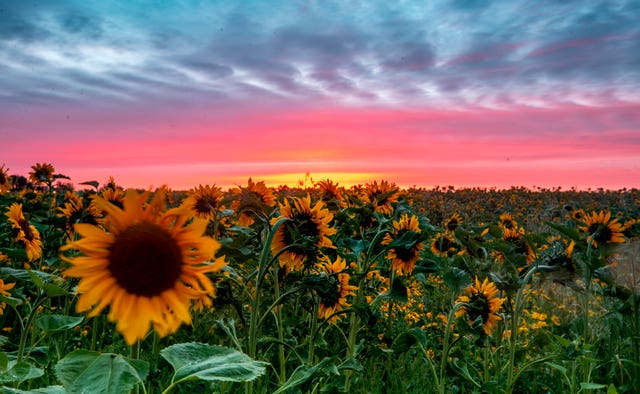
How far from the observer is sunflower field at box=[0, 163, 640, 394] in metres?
1.38

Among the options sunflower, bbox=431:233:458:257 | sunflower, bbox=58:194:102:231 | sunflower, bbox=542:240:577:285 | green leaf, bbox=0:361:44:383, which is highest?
sunflower, bbox=58:194:102:231

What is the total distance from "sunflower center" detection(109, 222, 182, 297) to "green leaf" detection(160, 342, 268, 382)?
0.94 feet

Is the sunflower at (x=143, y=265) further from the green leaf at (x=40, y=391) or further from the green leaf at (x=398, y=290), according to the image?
the green leaf at (x=398, y=290)

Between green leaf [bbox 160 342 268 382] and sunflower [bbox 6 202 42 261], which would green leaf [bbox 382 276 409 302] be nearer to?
green leaf [bbox 160 342 268 382]

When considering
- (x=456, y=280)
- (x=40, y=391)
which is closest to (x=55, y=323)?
(x=40, y=391)

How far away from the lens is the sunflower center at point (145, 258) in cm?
136

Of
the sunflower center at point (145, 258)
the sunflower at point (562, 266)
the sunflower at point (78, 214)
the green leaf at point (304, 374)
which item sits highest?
the sunflower center at point (145, 258)

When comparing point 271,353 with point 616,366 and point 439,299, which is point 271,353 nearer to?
point 616,366

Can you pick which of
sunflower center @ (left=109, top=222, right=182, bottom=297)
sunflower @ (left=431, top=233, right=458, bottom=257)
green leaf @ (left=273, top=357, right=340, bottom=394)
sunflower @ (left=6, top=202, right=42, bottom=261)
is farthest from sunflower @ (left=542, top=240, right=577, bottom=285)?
sunflower @ (left=6, top=202, right=42, bottom=261)

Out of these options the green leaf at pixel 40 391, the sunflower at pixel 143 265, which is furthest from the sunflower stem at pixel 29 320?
the sunflower at pixel 143 265

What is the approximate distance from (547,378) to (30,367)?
3899 millimetres

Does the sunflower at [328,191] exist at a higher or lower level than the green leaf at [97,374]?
higher

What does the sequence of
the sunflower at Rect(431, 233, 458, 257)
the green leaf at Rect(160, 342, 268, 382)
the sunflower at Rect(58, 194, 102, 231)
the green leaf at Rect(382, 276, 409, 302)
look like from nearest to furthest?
1. the green leaf at Rect(160, 342, 268, 382)
2. the green leaf at Rect(382, 276, 409, 302)
3. the sunflower at Rect(58, 194, 102, 231)
4. the sunflower at Rect(431, 233, 458, 257)

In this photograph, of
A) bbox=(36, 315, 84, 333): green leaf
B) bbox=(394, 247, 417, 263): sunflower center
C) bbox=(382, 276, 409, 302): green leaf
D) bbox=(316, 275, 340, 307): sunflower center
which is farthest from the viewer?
bbox=(394, 247, 417, 263): sunflower center
